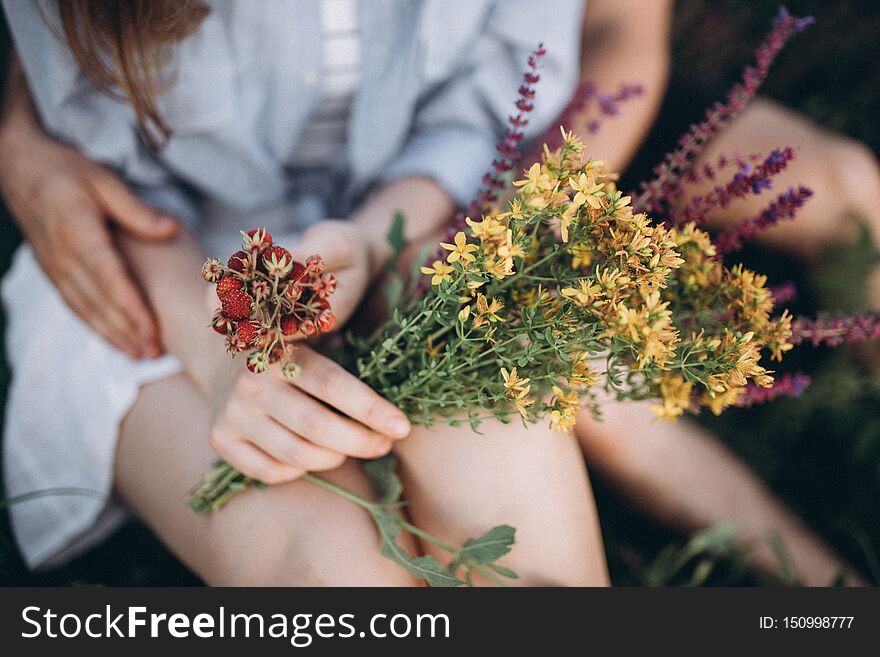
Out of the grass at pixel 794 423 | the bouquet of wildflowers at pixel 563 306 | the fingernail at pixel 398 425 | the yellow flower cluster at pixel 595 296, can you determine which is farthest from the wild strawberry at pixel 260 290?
the grass at pixel 794 423

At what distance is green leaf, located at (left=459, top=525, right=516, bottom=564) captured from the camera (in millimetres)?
698

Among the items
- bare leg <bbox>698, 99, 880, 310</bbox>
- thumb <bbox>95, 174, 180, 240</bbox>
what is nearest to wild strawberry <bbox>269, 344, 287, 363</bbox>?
thumb <bbox>95, 174, 180, 240</bbox>

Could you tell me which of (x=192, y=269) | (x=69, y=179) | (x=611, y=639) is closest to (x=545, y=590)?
(x=611, y=639)

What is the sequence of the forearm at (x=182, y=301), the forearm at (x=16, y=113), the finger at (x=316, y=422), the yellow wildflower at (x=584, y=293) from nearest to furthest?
1. the yellow wildflower at (x=584, y=293)
2. the finger at (x=316, y=422)
3. the forearm at (x=182, y=301)
4. the forearm at (x=16, y=113)

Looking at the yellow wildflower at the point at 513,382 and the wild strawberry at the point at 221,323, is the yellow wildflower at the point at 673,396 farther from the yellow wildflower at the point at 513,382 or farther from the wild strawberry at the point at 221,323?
the wild strawberry at the point at 221,323

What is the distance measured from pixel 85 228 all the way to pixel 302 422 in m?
0.55

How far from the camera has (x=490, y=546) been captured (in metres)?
0.71

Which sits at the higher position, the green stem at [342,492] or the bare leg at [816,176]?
the bare leg at [816,176]

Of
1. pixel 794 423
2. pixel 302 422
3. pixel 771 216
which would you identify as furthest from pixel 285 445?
pixel 794 423

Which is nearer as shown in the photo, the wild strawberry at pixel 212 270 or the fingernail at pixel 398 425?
the wild strawberry at pixel 212 270

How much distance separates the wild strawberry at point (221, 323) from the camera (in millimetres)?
492

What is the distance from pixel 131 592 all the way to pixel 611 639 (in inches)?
25.0

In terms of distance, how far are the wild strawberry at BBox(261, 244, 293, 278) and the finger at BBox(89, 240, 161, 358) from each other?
570 mm

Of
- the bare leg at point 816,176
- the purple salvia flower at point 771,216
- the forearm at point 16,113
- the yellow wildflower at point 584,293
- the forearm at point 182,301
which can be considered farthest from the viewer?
the bare leg at point 816,176
